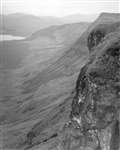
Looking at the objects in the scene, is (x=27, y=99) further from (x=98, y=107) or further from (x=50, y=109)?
(x=98, y=107)

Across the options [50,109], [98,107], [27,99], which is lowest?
[27,99]

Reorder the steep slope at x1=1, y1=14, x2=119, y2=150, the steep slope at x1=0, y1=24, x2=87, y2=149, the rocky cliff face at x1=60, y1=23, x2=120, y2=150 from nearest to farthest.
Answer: the rocky cliff face at x1=60, y1=23, x2=120, y2=150 < the steep slope at x1=1, y1=14, x2=119, y2=150 < the steep slope at x1=0, y1=24, x2=87, y2=149

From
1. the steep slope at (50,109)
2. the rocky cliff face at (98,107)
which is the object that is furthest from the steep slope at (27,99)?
the rocky cliff face at (98,107)

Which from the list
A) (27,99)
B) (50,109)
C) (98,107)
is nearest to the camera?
(98,107)

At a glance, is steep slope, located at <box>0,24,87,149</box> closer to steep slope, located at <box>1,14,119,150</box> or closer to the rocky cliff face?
steep slope, located at <box>1,14,119,150</box>

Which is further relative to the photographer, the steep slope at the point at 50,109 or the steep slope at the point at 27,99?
the steep slope at the point at 27,99

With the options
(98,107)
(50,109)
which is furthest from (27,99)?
(98,107)

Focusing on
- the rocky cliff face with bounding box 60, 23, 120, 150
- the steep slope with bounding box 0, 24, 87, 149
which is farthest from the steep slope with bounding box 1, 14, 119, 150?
the rocky cliff face with bounding box 60, 23, 120, 150

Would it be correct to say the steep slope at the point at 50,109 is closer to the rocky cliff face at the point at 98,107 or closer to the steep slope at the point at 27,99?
the steep slope at the point at 27,99

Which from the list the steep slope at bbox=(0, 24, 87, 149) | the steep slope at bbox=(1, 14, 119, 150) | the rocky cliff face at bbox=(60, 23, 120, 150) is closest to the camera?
the rocky cliff face at bbox=(60, 23, 120, 150)

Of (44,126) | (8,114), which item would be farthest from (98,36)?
(8,114)
